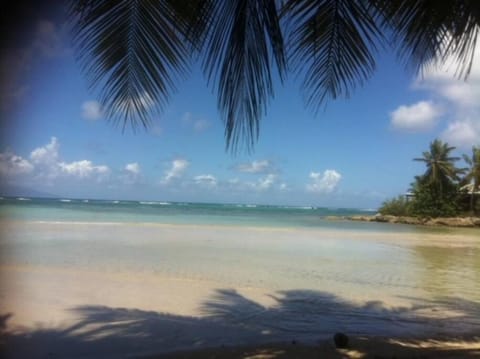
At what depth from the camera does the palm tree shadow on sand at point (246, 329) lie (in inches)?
174

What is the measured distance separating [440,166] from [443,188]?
2.92 meters

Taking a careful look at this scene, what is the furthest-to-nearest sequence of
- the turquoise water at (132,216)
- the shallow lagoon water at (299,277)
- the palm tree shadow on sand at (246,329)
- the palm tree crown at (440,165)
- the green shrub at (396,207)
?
the green shrub at (396,207) < the palm tree crown at (440,165) < the turquoise water at (132,216) < the shallow lagoon water at (299,277) < the palm tree shadow on sand at (246,329)

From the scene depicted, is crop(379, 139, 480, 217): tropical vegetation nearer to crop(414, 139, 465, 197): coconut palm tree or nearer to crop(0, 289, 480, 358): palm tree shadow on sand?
crop(414, 139, 465, 197): coconut palm tree

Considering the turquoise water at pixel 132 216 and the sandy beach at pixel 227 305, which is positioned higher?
the turquoise water at pixel 132 216

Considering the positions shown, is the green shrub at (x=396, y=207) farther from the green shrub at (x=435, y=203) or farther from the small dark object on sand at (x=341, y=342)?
the small dark object on sand at (x=341, y=342)

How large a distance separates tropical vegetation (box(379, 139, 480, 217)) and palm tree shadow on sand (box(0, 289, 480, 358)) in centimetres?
3153

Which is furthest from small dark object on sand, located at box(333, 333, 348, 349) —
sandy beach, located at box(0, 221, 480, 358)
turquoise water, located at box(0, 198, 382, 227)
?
turquoise water, located at box(0, 198, 382, 227)

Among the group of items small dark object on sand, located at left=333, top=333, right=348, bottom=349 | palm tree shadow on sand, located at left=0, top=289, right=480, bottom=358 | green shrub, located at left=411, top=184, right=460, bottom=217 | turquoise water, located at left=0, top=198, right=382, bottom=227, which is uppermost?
green shrub, located at left=411, top=184, right=460, bottom=217

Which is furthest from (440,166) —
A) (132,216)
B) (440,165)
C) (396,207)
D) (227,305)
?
(227,305)

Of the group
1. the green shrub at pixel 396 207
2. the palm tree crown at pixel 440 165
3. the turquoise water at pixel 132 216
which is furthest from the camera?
the green shrub at pixel 396 207

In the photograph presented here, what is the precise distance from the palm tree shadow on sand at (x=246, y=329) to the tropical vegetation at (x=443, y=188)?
31527 millimetres

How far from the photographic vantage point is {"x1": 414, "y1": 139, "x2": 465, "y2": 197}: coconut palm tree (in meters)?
35.5

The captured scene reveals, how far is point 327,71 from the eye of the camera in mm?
2936

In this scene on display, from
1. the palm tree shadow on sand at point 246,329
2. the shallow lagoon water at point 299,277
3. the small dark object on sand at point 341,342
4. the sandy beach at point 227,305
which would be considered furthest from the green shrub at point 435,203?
the small dark object on sand at point 341,342
